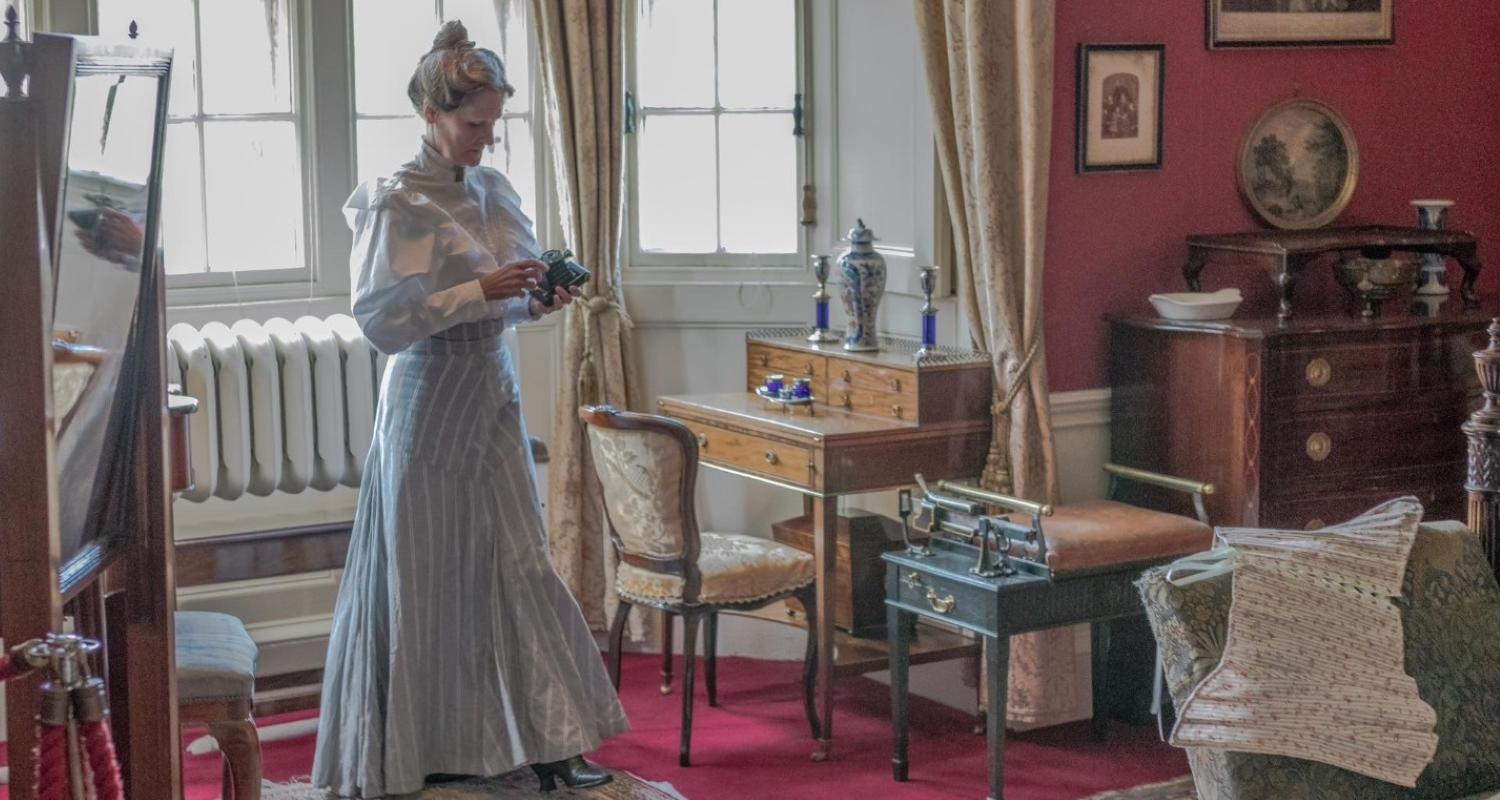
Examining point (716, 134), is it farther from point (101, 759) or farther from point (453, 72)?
point (101, 759)

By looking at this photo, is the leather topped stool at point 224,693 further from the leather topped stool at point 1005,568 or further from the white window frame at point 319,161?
the white window frame at point 319,161

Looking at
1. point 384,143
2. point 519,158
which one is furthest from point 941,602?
point 384,143

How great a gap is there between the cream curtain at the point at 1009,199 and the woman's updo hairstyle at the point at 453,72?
52.8 inches

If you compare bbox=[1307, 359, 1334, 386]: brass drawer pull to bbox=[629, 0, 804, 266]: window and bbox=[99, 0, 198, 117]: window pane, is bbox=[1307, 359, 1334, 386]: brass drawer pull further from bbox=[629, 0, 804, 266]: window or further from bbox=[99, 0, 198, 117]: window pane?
bbox=[99, 0, 198, 117]: window pane

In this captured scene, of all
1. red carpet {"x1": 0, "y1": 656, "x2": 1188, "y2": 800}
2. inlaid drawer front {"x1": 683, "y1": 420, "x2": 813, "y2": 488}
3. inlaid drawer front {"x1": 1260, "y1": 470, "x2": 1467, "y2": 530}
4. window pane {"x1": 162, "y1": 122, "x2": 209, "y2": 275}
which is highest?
window pane {"x1": 162, "y1": 122, "x2": 209, "y2": 275}

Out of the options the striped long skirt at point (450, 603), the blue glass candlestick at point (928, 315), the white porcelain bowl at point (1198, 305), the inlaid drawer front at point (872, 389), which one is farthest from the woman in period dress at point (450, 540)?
the white porcelain bowl at point (1198, 305)

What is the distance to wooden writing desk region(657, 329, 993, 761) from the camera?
4.55 metres

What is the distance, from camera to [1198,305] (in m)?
4.74

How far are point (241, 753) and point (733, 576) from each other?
1.50 meters

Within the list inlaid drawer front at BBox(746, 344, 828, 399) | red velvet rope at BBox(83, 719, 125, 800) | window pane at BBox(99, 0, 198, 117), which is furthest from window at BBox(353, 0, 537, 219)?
red velvet rope at BBox(83, 719, 125, 800)

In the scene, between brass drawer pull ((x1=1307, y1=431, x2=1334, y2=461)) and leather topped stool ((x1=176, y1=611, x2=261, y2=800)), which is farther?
brass drawer pull ((x1=1307, y1=431, x2=1334, y2=461))

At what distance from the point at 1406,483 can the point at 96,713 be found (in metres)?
3.86

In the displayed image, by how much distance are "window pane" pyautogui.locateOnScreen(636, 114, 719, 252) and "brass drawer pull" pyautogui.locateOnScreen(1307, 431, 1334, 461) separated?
1.99 metres

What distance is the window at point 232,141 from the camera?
16.8 ft
